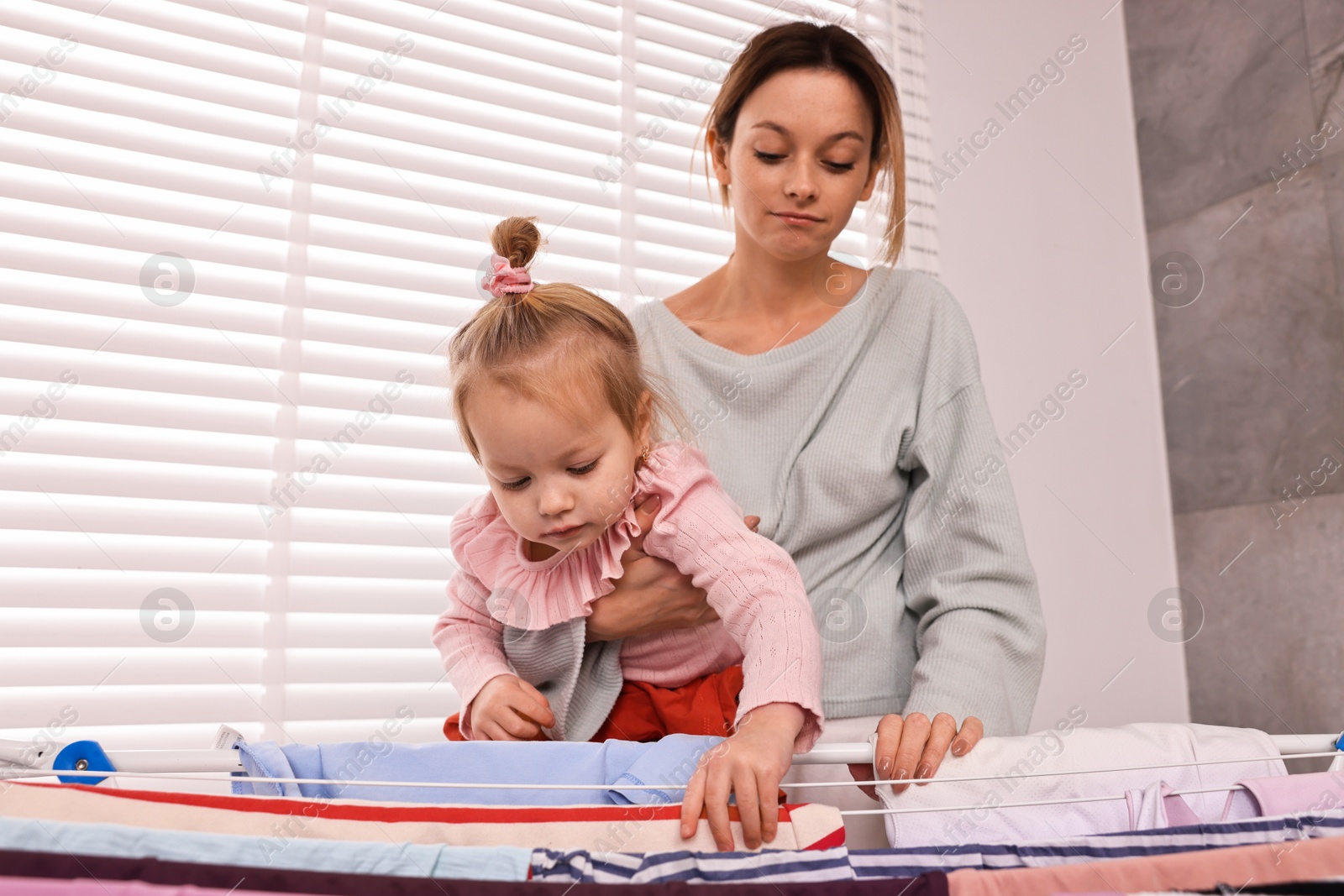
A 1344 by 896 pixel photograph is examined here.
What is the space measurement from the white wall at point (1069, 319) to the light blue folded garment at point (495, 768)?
1.31 m

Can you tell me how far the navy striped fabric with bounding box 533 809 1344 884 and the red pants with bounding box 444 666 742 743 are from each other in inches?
13.1

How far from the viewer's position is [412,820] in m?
0.62

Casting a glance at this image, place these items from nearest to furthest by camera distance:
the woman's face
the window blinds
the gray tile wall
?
the woman's face → the window blinds → the gray tile wall

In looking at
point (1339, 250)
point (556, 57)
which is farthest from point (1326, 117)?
point (556, 57)

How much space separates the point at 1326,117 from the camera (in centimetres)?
168

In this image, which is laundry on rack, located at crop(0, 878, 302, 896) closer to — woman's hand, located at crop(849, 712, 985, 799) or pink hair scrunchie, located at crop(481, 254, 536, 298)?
woman's hand, located at crop(849, 712, 985, 799)

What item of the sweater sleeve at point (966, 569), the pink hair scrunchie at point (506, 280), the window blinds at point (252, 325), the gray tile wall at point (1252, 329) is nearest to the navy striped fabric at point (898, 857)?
the sweater sleeve at point (966, 569)

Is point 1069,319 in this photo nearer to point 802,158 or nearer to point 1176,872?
point 802,158

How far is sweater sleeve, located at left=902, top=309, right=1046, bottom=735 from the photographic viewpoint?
37.4 inches

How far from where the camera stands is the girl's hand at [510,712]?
90cm

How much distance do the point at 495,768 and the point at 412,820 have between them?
0.34 feet

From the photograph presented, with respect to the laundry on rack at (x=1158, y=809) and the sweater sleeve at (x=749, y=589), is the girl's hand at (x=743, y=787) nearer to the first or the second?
the sweater sleeve at (x=749, y=589)

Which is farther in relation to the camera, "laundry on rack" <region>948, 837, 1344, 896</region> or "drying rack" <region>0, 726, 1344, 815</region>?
"drying rack" <region>0, 726, 1344, 815</region>

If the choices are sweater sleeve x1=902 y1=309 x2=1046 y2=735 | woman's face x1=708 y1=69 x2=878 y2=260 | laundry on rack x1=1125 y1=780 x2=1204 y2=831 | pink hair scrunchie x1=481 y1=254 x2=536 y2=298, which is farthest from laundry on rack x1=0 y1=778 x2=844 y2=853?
woman's face x1=708 y1=69 x2=878 y2=260
